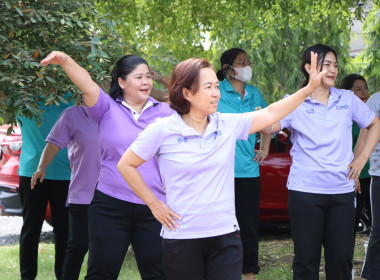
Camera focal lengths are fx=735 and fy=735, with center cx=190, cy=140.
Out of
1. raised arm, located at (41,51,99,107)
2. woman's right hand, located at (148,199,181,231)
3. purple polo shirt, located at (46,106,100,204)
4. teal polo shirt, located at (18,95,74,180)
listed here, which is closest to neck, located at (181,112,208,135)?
woman's right hand, located at (148,199,181,231)

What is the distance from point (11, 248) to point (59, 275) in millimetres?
3026

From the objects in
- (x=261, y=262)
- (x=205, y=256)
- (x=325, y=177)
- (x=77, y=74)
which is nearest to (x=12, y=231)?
(x=261, y=262)

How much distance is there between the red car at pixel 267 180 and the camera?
30.2 ft

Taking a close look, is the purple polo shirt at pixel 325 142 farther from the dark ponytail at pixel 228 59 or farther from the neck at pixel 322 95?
the dark ponytail at pixel 228 59

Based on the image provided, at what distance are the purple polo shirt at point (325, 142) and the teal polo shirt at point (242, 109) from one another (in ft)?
3.51

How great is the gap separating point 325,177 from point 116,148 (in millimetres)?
1458

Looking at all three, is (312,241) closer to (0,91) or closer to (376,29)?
(0,91)

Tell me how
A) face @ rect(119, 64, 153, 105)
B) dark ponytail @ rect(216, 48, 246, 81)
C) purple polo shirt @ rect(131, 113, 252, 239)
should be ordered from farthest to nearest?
1. dark ponytail @ rect(216, 48, 246, 81)
2. face @ rect(119, 64, 153, 105)
3. purple polo shirt @ rect(131, 113, 252, 239)

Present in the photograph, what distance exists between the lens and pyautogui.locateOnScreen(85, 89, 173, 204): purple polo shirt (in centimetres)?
458

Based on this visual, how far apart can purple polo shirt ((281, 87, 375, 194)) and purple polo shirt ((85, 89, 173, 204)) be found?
108 cm

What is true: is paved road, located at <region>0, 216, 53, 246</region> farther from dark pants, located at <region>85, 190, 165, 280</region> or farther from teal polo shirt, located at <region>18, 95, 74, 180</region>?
dark pants, located at <region>85, 190, 165, 280</region>

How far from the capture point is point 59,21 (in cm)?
488

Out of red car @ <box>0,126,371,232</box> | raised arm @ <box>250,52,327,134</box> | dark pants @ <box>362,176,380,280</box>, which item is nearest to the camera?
raised arm @ <box>250,52,327,134</box>

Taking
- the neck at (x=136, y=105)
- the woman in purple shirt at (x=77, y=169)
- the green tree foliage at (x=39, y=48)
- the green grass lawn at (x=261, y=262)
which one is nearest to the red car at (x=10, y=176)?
the green grass lawn at (x=261, y=262)
